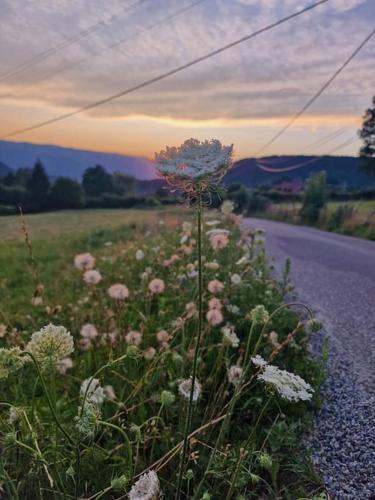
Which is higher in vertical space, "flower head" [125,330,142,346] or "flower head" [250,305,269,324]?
"flower head" [250,305,269,324]

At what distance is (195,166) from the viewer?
1141mm

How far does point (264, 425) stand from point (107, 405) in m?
→ 0.90

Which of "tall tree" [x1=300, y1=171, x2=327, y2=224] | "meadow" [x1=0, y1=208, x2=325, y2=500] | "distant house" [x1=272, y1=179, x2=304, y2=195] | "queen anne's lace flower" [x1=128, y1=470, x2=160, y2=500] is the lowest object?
"distant house" [x1=272, y1=179, x2=304, y2=195]

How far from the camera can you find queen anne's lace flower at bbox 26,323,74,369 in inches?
64.0

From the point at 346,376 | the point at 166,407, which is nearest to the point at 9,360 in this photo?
the point at 166,407

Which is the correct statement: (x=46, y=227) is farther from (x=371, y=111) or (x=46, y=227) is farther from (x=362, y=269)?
(x=371, y=111)

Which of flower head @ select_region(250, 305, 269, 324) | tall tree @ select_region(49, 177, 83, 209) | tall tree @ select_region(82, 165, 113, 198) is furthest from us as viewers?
tall tree @ select_region(82, 165, 113, 198)

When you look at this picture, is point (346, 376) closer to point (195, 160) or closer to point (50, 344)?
point (50, 344)

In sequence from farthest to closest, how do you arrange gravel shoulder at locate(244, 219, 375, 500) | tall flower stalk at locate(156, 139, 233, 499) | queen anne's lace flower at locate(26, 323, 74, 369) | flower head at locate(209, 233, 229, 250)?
1. flower head at locate(209, 233, 229, 250)
2. gravel shoulder at locate(244, 219, 375, 500)
3. queen anne's lace flower at locate(26, 323, 74, 369)
4. tall flower stalk at locate(156, 139, 233, 499)

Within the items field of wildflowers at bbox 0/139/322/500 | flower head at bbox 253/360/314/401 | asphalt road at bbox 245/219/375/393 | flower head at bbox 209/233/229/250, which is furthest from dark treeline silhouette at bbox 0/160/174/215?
flower head at bbox 253/360/314/401

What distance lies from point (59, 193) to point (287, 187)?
85.5 feet

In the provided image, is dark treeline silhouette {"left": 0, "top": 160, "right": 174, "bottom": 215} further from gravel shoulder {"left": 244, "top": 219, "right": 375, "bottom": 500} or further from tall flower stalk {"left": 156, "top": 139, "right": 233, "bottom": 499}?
tall flower stalk {"left": 156, "top": 139, "right": 233, "bottom": 499}

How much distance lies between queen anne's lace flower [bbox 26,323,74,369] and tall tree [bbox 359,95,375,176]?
137 feet

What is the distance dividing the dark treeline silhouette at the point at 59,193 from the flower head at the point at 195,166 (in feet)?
124
